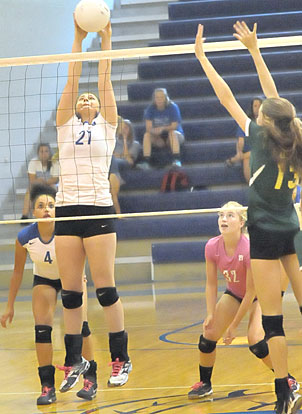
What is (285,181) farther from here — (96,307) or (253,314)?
(96,307)

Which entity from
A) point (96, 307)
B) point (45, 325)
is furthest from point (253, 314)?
point (96, 307)

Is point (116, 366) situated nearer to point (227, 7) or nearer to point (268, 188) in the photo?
point (268, 188)

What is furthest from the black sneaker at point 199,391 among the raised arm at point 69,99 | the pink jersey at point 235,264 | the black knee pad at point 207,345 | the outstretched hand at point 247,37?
the outstretched hand at point 247,37

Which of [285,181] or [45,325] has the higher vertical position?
[285,181]

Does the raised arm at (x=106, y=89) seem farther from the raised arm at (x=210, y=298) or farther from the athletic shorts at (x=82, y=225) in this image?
the raised arm at (x=210, y=298)

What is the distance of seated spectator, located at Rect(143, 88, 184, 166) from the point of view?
9.55m

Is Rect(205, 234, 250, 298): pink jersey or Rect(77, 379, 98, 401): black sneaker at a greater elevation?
Rect(205, 234, 250, 298): pink jersey

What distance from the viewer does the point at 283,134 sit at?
375cm

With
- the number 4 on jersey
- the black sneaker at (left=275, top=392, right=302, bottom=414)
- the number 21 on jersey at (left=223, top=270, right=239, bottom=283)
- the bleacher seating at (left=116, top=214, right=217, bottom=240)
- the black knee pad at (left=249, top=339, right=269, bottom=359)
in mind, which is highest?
the bleacher seating at (left=116, top=214, right=217, bottom=240)

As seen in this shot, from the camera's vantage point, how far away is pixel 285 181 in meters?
3.76

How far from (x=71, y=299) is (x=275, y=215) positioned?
1254 mm

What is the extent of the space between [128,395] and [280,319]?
127cm

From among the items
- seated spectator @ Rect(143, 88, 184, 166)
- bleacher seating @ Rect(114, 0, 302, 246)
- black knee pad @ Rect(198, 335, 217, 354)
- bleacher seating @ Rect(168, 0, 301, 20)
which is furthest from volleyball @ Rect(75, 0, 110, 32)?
bleacher seating @ Rect(168, 0, 301, 20)

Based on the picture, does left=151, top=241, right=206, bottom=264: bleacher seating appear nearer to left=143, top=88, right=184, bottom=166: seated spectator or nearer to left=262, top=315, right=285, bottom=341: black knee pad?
left=143, top=88, right=184, bottom=166: seated spectator
